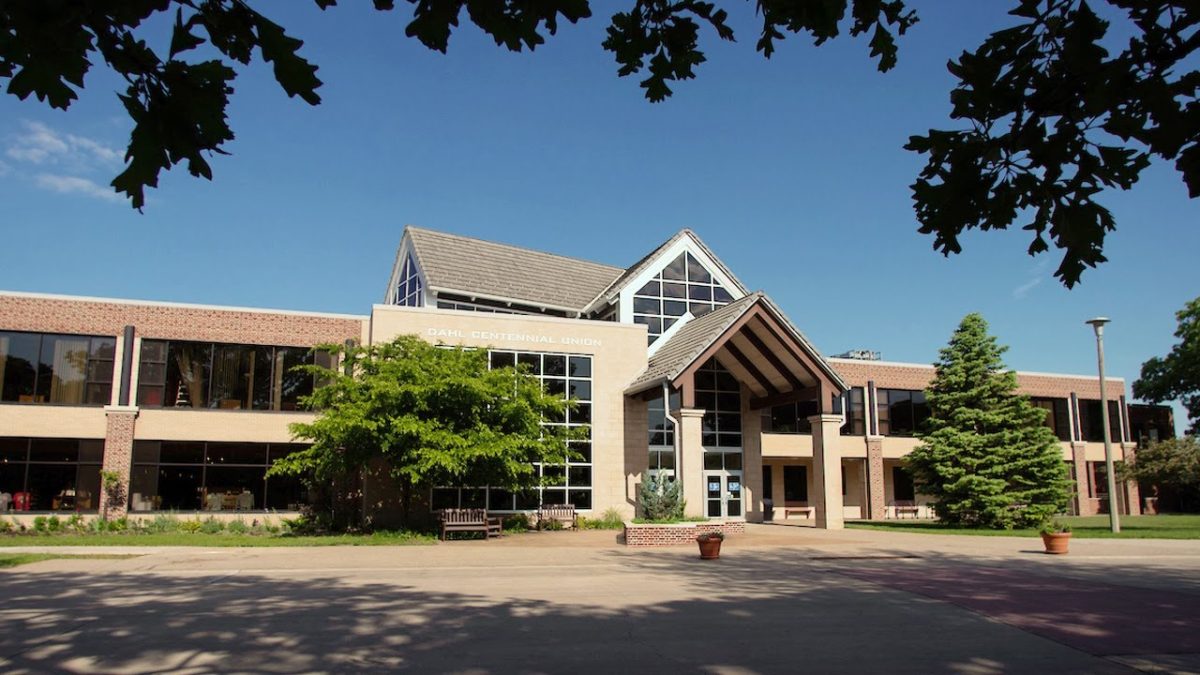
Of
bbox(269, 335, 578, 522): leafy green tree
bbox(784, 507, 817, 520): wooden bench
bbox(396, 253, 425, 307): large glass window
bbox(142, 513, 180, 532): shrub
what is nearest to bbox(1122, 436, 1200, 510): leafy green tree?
bbox(784, 507, 817, 520): wooden bench

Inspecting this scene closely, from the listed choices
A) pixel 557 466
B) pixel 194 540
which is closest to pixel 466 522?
pixel 557 466

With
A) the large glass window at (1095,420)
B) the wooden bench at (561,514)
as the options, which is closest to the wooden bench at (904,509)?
the large glass window at (1095,420)

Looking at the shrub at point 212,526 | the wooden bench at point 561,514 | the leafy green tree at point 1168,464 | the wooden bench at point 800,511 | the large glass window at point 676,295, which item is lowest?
the wooden bench at point 800,511

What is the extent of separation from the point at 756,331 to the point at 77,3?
2500cm

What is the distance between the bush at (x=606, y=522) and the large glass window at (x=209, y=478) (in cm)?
910

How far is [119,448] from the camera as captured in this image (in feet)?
83.3

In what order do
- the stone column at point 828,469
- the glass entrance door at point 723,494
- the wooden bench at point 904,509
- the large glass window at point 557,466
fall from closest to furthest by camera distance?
the large glass window at point 557,466
the stone column at point 828,469
the glass entrance door at point 723,494
the wooden bench at point 904,509

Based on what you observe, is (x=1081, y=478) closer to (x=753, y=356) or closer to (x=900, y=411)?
(x=900, y=411)

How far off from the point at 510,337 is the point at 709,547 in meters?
12.3

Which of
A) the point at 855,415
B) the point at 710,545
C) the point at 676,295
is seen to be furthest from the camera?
the point at 855,415

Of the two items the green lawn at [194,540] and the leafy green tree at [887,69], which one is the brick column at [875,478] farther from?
the leafy green tree at [887,69]

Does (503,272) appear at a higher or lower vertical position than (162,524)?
higher

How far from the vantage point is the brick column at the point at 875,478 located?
126 ft

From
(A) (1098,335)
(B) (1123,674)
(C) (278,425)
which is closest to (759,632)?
(B) (1123,674)
